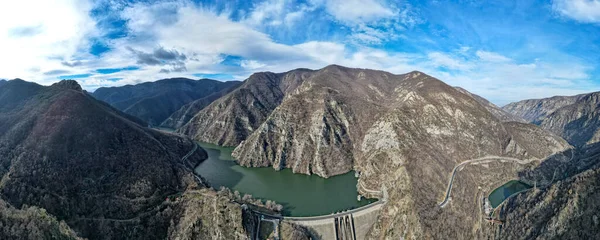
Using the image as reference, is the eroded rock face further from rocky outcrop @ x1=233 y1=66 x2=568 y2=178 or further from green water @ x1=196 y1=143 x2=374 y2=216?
green water @ x1=196 y1=143 x2=374 y2=216

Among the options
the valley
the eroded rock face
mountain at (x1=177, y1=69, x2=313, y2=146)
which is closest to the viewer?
the valley

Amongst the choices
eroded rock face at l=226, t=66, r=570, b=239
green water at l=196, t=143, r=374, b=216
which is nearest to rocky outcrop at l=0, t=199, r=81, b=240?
green water at l=196, t=143, r=374, b=216

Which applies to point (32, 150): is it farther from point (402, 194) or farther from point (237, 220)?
point (402, 194)

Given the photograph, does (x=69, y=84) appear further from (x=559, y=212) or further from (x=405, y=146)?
(x=559, y=212)

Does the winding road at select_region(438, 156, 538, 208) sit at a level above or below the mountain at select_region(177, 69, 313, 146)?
below

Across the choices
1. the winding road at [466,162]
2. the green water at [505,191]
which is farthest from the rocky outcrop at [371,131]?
the green water at [505,191]

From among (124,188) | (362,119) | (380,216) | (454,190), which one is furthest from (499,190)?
(124,188)

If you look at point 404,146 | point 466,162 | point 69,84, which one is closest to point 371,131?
point 404,146
